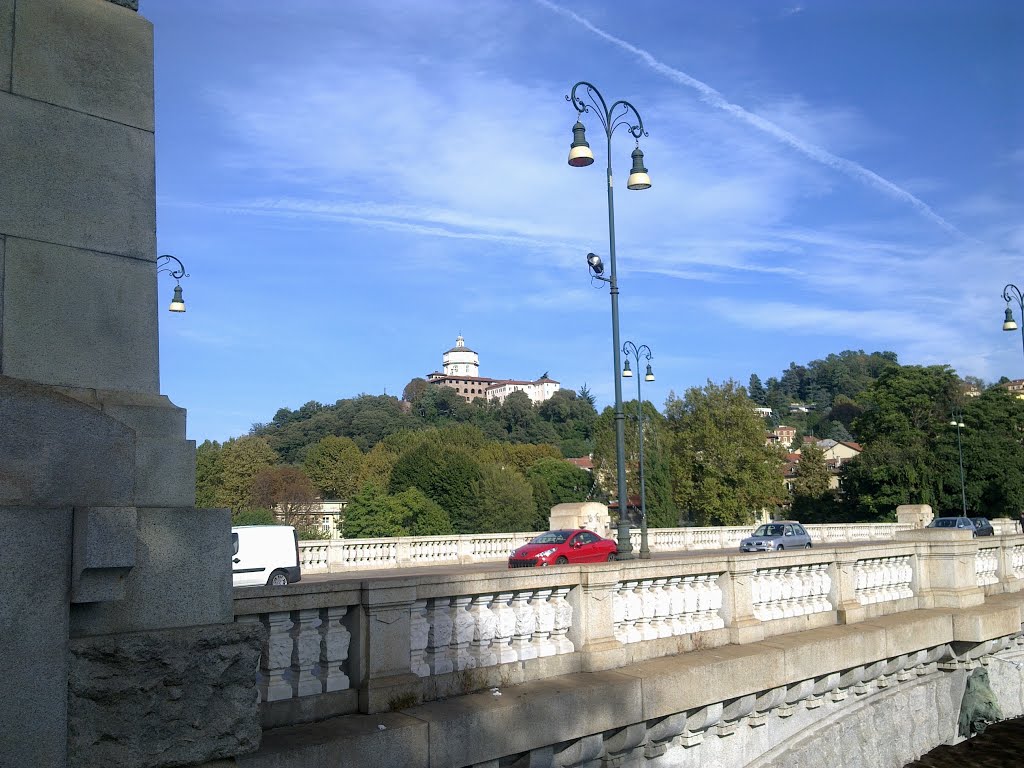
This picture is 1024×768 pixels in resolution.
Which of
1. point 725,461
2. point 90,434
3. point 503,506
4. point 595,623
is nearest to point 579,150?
point 595,623

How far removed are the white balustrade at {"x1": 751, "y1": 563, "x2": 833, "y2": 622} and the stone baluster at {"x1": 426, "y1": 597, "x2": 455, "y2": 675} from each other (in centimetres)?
384

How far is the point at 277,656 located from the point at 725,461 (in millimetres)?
60095

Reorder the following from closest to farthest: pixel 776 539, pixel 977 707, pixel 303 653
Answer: pixel 303 653
pixel 977 707
pixel 776 539

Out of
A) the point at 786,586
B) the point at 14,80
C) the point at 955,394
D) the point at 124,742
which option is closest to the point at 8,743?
the point at 124,742

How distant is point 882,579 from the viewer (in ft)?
37.4

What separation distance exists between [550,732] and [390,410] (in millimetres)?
147115

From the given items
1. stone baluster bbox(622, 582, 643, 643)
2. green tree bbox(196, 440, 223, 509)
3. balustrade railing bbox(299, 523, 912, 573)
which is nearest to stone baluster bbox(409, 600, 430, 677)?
stone baluster bbox(622, 582, 643, 643)

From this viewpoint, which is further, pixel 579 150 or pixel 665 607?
pixel 579 150

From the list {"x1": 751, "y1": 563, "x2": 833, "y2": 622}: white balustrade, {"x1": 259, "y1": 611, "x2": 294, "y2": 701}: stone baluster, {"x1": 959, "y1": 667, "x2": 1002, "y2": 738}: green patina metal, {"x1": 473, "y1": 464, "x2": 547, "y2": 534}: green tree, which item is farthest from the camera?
{"x1": 473, "y1": 464, "x2": 547, "y2": 534}: green tree

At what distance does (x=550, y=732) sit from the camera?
6117 mm

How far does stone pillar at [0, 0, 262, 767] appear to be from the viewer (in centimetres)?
404

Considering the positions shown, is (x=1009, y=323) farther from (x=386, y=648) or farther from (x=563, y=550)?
(x=386, y=648)

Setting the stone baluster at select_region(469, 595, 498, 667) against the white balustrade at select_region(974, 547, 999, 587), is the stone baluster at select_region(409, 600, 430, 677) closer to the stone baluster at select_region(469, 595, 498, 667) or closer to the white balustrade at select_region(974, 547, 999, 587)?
the stone baluster at select_region(469, 595, 498, 667)

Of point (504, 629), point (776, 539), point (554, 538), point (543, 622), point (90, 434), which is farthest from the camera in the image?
point (776, 539)
